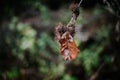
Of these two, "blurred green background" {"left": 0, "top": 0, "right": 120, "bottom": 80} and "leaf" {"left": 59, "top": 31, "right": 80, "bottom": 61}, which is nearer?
"leaf" {"left": 59, "top": 31, "right": 80, "bottom": 61}

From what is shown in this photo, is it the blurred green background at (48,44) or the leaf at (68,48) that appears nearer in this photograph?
the leaf at (68,48)

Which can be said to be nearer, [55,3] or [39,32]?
[39,32]

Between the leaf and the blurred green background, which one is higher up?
the blurred green background

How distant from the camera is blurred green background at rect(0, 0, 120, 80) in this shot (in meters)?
4.23

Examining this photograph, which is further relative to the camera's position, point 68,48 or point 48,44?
point 48,44

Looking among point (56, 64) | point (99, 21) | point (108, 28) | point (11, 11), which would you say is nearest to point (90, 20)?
point (99, 21)

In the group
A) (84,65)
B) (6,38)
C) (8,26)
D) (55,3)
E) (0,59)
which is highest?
(55,3)

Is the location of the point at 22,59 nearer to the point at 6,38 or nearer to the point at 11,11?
the point at 6,38

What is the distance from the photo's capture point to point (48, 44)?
492cm

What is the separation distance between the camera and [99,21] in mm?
4918

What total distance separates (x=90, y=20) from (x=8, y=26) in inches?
48.6

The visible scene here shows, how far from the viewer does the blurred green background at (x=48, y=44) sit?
4.23 m

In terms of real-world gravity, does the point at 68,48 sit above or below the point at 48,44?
below

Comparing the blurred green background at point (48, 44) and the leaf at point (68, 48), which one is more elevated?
the blurred green background at point (48, 44)
